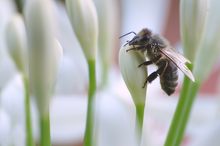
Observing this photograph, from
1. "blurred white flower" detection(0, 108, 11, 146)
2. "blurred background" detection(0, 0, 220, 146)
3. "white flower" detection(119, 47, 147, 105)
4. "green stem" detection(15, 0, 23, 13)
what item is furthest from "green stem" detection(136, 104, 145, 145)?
"green stem" detection(15, 0, 23, 13)

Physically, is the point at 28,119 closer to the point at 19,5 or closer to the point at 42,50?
the point at 42,50

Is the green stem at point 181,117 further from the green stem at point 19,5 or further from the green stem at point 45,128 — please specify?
the green stem at point 19,5

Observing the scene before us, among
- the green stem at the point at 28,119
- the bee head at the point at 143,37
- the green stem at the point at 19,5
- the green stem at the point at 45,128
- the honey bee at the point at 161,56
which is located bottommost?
the green stem at the point at 45,128

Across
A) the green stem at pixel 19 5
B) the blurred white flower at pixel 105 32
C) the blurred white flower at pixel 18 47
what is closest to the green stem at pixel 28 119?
the blurred white flower at pixel 18 47

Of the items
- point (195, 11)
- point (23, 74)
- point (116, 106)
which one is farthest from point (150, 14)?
point (195, 11)

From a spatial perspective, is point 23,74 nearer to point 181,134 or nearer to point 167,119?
point 181,134

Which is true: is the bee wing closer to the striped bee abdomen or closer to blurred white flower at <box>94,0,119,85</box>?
the striped bee abdomen
